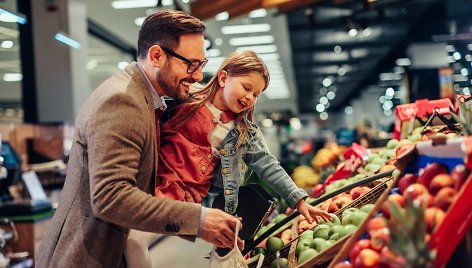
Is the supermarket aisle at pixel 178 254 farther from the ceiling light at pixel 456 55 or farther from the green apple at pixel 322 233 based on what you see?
the ceiling light at pixel 456 55

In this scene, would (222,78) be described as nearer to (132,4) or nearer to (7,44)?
(7,44)

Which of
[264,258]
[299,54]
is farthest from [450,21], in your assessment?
[264,258]

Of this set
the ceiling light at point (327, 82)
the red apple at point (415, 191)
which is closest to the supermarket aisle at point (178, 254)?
the red apple at point (415, 191)

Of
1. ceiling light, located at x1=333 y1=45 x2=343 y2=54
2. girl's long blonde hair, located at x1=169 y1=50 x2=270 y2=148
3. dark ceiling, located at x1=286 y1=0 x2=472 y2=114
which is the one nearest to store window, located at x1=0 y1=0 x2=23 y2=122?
dark ceiling, located at x1=286 y1=0 x2=472 y2=114

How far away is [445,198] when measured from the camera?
1.40 m

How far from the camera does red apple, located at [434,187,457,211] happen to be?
1.40 meters

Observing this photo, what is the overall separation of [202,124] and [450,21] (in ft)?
44.7

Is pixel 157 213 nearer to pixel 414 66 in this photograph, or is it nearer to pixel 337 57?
pixel 414 66

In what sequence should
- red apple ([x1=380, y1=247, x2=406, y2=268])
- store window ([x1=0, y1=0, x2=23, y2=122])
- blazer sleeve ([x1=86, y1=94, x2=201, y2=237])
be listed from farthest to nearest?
store window ([x1=0, y1=0, x2=23, y2=122]) → blazer sleeve ([x1=86, y1=94, x2=201, y2=237]) → red apple ([x1=380, y1=247, x2=406, y2=268])

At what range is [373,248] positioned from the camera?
148cm

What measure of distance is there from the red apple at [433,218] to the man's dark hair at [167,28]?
102 centimetres

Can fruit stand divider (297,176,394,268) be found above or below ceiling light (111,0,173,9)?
below

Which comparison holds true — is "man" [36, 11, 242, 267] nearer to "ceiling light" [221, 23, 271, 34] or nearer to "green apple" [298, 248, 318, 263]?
"green apple" [298, 248, 318, 263]

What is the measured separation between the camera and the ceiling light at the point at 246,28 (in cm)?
1412
